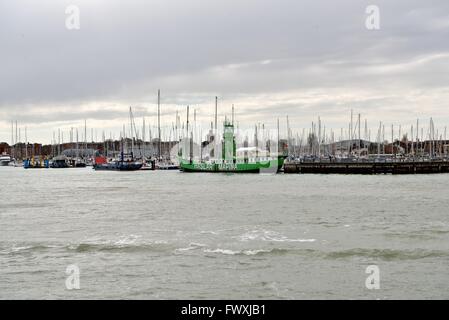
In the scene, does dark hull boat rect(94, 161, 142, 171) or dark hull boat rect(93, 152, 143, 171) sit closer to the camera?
dark hull boat rect(94, 161, 142, 171)

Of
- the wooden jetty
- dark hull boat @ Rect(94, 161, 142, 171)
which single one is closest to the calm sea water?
the wooden jetty

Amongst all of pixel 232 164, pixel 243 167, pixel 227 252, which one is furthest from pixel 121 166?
pixel 227 252

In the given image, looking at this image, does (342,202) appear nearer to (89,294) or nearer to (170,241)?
(170,241)

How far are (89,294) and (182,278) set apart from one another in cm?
334

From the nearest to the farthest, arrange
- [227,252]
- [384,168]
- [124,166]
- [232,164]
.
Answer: [227,252], [384,168], [232,164], [124,166]

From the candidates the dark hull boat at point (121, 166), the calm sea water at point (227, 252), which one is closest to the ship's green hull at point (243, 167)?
the dark hull boat at point (121, 166)

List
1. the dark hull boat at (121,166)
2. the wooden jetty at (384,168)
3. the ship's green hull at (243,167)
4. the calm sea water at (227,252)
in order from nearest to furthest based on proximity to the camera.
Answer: the calm sea water at (227,252) → the wooden jetty at (384,168) → the ship's green hull at (243,167) → the dark hull boat at (121,166)

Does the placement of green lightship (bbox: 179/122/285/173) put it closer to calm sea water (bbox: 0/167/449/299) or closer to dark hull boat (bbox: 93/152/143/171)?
dark hull boat (bbox: 93/152/143/171)

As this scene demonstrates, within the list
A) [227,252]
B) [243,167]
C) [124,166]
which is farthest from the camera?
[124,166]

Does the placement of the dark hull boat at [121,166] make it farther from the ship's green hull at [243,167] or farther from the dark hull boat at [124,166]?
the ship's green hull at [243,167]

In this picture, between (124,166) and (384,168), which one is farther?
(124,166)

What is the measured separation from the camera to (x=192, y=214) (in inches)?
1652

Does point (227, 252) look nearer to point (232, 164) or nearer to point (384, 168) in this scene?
point (232, 164)

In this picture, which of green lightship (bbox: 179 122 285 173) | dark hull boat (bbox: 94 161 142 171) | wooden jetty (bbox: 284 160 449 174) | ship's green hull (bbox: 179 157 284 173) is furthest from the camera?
dark hull boat (bbox: 94 161 142 171)
